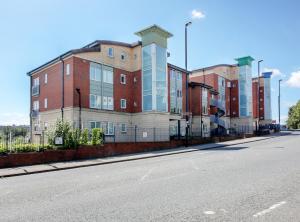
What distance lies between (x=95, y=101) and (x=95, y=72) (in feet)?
10.9

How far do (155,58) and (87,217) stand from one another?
89.5 feet

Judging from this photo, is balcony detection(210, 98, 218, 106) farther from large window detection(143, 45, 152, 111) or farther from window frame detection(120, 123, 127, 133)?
window frame detection(120, 123, 127, 133)

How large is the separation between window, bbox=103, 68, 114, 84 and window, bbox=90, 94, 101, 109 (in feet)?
8.10

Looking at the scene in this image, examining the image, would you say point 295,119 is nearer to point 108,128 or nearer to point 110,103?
point 110,103

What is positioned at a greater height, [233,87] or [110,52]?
[110,52]

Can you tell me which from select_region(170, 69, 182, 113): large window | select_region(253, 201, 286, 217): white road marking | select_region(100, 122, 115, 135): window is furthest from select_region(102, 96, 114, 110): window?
select_region(253, 201, 286, 217): white road marking

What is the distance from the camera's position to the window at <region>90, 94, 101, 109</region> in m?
29.5

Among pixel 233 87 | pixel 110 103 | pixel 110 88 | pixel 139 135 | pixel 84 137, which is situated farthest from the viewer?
pixel 233 87

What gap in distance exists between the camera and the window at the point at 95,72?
97.4ft

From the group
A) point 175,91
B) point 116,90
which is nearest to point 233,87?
point 175,91

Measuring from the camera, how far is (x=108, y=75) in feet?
104

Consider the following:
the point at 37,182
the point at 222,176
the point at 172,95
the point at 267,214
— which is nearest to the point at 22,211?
the point at 37,182

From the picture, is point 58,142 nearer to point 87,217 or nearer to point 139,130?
point 87,217

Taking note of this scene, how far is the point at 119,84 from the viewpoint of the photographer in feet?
108
